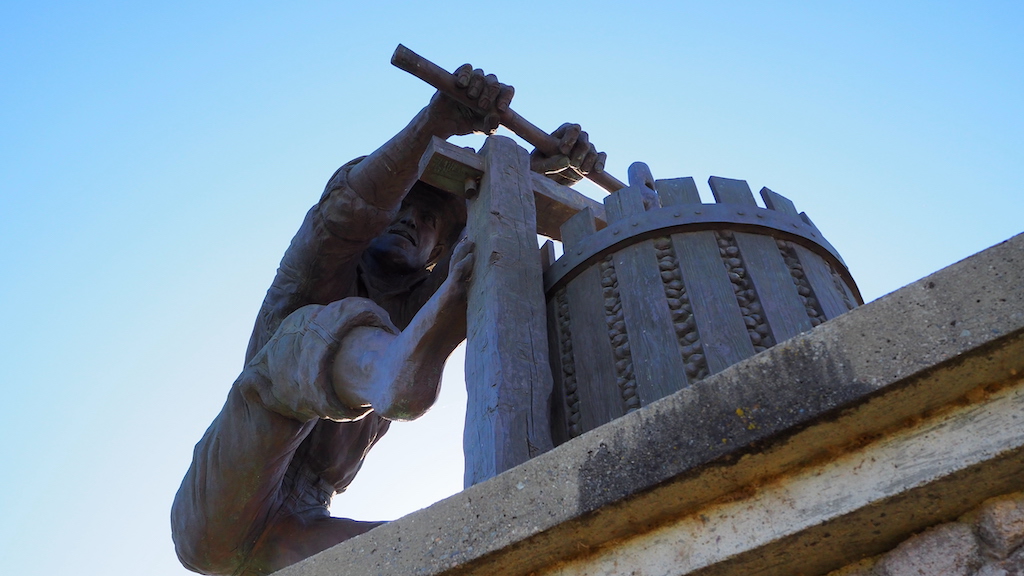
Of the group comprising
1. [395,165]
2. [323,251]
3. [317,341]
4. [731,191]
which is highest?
[395,165]

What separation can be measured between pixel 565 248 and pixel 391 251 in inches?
61.2

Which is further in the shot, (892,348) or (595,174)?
(595,174)

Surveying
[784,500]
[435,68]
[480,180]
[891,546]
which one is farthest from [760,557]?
[435,68]

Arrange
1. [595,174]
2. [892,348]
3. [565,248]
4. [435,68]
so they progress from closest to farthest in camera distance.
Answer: [892,348] < [565,248] < [435,68] < [595,174]

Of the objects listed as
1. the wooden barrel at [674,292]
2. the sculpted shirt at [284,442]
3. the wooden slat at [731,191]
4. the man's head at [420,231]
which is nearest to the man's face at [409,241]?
the man's head at [420,231]

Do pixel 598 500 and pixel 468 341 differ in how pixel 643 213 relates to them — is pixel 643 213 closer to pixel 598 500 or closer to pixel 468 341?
pixel 468 341

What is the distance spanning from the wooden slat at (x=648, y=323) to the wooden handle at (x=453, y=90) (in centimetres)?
116

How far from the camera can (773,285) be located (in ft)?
9.85

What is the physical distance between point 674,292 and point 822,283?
563mm

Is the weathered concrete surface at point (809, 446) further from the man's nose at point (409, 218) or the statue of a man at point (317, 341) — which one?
the man's nose at point (409, 218)

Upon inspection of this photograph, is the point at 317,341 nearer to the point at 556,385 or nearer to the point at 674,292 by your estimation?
the point at 556,385

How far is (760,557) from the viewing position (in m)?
1.61

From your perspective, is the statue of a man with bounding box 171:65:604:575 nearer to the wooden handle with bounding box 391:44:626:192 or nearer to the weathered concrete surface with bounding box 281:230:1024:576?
the wooden handle with bounding box 391:44:626:192

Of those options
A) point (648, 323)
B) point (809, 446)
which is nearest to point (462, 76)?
point (648, 323)
